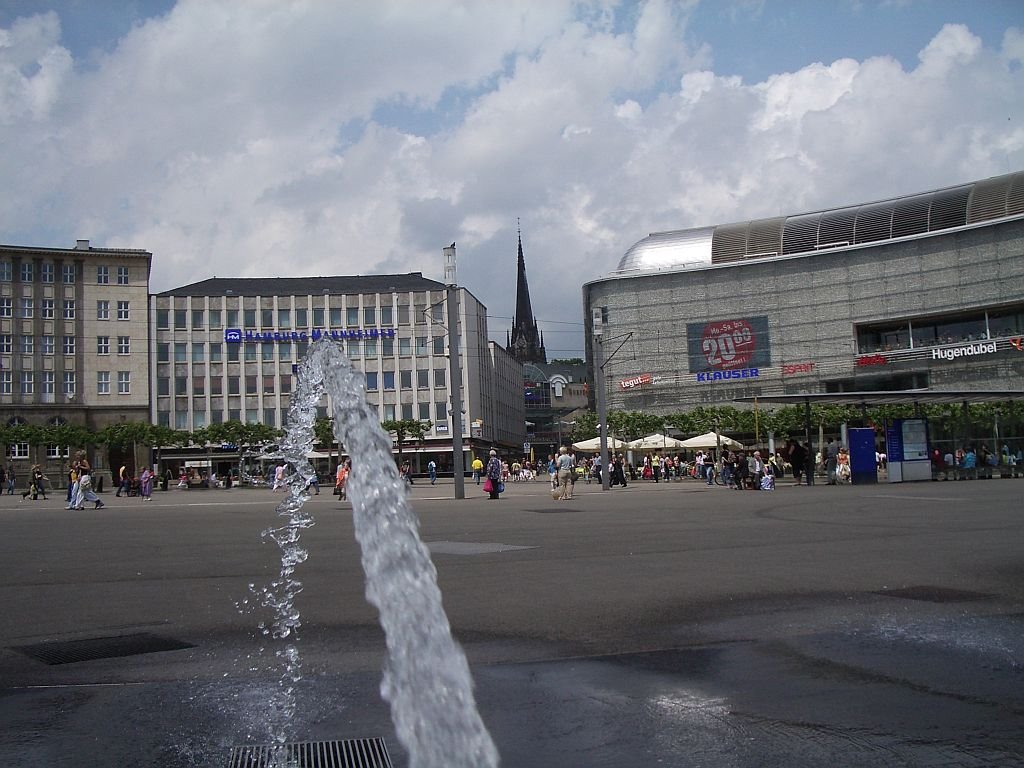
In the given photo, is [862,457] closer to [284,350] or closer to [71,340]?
[71,340]

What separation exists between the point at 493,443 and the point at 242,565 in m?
101

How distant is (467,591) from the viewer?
9750 mm

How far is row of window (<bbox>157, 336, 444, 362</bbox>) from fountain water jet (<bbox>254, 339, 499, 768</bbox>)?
9124 cm

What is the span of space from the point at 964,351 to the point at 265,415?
64.0 meters

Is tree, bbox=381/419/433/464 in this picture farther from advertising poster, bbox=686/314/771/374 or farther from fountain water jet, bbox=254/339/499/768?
fountain water jet, bbox=254/339/499/768

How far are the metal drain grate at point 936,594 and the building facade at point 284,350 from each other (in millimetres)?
85779

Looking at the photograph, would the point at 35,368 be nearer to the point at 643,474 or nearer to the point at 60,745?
the point at 643,474

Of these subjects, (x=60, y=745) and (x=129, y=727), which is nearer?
(x=60, y=745)

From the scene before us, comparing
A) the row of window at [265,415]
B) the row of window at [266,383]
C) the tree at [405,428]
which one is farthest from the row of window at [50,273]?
the tree at [405,428]

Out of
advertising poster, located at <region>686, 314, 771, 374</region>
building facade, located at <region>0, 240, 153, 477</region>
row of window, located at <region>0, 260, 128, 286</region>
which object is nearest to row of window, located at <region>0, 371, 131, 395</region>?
building facade, located at <region>0, 240, 153, 477</region>

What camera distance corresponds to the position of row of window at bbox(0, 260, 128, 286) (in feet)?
269

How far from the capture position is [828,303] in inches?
3366

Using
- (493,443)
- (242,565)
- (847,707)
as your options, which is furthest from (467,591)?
(493,443)

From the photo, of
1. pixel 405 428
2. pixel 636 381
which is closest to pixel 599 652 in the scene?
pixel 405 428
